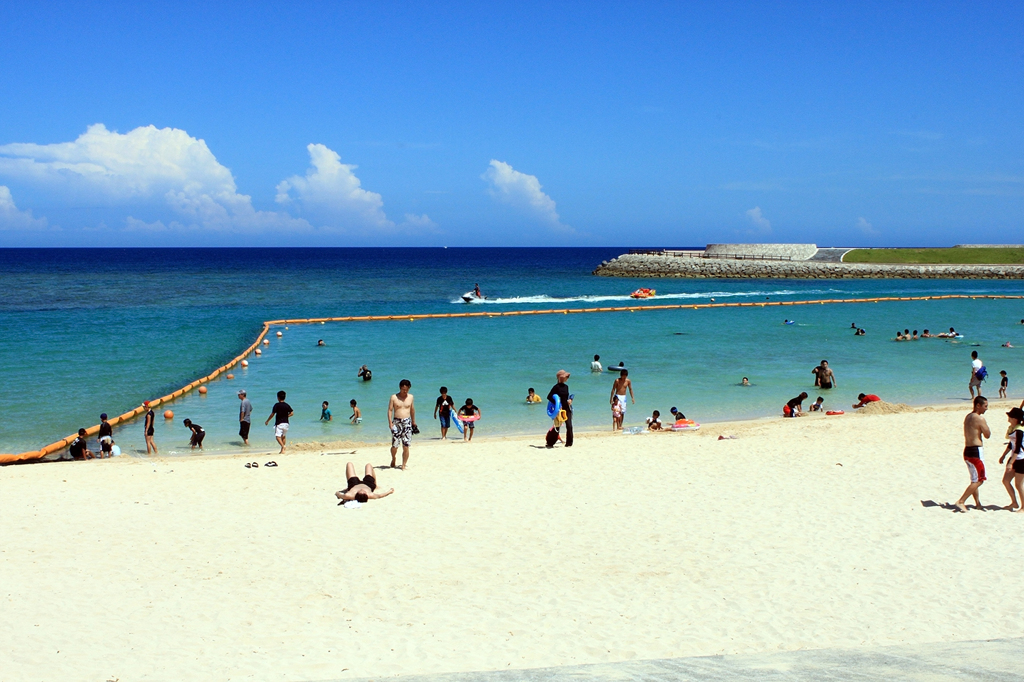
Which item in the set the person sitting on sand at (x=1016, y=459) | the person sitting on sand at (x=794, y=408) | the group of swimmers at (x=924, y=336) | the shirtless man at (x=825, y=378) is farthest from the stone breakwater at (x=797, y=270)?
the person sitting on sand at (x=1016, y=459)

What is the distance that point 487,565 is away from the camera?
8.90 meters

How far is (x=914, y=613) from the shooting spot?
766cm

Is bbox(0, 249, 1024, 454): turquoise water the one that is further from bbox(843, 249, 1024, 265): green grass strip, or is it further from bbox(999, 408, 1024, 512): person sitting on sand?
bbox(843, 249, 1024, 265): green grass strip

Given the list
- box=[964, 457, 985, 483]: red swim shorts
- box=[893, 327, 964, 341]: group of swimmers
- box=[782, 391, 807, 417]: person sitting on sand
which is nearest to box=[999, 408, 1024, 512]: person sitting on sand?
box=[964, 457, 985, 483]: red swim shorts

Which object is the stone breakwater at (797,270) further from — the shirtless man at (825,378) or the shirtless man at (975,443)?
the shirtless man at (975,443)

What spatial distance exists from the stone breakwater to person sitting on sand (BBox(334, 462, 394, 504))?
3098 inches

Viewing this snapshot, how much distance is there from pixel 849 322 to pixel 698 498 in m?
35.4

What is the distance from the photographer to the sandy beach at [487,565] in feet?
23.1

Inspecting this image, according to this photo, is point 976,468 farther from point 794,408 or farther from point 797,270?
point 797,270

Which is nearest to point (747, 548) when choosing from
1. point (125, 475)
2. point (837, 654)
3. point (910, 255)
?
point (837, 654)

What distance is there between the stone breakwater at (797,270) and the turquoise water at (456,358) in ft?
89.7

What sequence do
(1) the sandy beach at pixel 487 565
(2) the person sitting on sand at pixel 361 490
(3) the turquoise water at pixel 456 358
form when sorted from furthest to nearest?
(3) the turquoise water at pixel 456 358, (2) the person sitting on sand at pixel 361 490, (1) the sandy beach at pixel 487 565

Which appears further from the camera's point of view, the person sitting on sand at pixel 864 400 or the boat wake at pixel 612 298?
the boat wake at pixel 612 298

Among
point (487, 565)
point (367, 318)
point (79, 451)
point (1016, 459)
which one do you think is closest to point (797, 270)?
point (367, 318)
